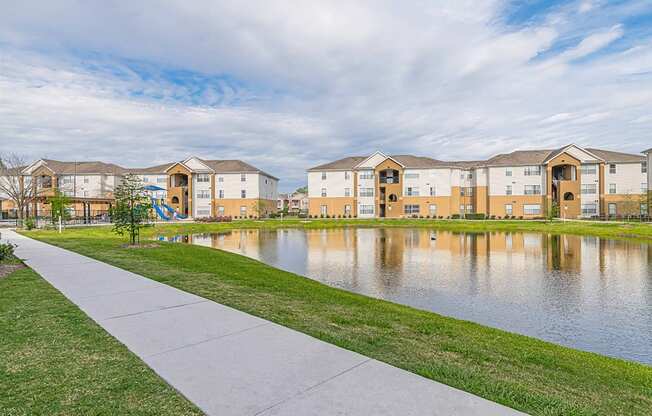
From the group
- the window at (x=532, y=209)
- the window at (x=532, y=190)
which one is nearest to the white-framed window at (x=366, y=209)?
the window at (x=532, y=209)

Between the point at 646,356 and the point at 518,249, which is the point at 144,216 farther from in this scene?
the point at 518,249

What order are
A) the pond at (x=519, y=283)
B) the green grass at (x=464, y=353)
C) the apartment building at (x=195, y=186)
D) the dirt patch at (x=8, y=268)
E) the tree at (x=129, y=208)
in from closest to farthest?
the green grass at (x=464, y=353)
the pond at (x=519, y=283)
the dirt patch at (x=8, y=268)
the tree at (x=129, y=208)
the apartment building at (x=195, y=186)

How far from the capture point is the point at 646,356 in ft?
25.2

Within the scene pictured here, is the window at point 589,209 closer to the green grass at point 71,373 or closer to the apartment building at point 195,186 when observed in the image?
the apartment building at point 195,186

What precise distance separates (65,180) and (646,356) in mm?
79939

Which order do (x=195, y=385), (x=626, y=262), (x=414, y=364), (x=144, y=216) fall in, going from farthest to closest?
1. (x=144, y=216)
2. (x=626, y=262)
3. (x=414, y=364)
4. (x=195, y=385)

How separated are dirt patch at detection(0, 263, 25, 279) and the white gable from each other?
56.4m

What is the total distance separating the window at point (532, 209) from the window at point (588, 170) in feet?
27.2

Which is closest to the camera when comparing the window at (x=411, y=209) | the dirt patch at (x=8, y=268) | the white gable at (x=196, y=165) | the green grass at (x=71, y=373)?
the green grass at (x=71, y=373)

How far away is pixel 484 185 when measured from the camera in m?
65.6

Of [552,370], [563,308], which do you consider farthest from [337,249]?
[552,370]

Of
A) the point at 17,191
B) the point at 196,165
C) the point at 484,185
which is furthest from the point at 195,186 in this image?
the point at 484,185

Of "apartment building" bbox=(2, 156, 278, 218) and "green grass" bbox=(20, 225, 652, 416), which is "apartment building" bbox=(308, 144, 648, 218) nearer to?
"apartment building" bbox=(2, 156, 278, 218)

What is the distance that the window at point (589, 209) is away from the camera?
5850 cm
